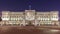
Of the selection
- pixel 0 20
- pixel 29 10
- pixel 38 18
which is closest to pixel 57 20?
pixel 38 18

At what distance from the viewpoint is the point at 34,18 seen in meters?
22.6

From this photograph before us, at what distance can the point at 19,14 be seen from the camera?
23.6 m

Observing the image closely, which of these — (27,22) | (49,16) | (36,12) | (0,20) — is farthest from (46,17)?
(0,20)

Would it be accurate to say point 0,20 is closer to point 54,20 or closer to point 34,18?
point 34,18

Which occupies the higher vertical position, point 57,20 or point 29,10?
point 29,10

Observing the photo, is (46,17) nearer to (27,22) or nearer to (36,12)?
(36,12)

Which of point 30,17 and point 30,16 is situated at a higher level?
point 30,16

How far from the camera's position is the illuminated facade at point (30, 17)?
72.8ft

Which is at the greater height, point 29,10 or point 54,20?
point 29,10

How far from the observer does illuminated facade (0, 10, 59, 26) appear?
2220 centimetres

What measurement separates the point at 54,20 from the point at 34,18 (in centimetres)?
320

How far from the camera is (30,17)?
22.1 m

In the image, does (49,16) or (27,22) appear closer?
(27,22)

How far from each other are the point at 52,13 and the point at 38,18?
238 cm
